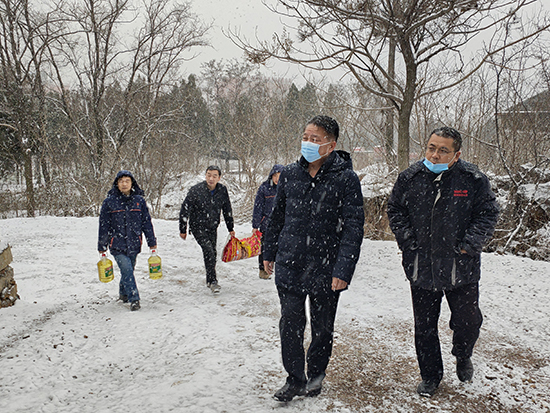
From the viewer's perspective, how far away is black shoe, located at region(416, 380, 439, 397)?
2785 millimetres

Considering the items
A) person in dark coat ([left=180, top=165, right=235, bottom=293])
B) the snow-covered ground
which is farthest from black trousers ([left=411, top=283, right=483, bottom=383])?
person in dark coat ([left=180, top=165, right=235, bottom=293])

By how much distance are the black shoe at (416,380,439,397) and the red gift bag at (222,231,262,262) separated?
129 inches

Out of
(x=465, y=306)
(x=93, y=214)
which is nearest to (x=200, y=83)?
(x=93, y=214)

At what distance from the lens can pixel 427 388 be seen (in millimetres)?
2795

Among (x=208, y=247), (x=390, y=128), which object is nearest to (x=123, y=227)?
(x=208, y=247)

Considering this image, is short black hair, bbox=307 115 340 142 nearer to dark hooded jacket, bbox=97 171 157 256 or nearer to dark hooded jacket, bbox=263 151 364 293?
dark hooded jacket, bbox=263 151 364 293

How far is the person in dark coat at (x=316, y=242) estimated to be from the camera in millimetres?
2545

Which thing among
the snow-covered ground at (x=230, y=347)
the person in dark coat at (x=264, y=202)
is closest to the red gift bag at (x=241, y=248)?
the person in dark coat at (x=264, y=202)

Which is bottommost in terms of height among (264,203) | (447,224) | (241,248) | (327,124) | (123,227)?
(241,248)

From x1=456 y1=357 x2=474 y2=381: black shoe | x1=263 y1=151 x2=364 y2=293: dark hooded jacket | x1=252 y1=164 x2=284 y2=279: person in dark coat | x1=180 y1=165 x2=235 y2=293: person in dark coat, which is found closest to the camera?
x1=263 y1=151 x2=364 y2=293: dark hooded jacket

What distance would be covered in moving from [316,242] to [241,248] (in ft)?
10.3

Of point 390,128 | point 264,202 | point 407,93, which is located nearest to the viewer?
point 264,202

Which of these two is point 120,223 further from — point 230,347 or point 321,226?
point 321,226

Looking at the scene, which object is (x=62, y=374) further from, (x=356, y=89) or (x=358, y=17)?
(x=356, y=89)
